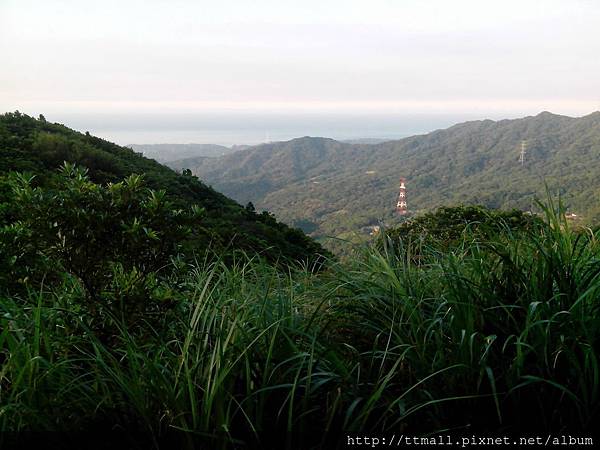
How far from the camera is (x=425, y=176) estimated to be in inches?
6073

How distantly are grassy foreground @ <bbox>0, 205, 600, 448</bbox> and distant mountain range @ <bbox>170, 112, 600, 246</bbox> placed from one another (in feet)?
276

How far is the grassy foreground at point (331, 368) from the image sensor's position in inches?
60.1

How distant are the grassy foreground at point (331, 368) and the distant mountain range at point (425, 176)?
84.1 m

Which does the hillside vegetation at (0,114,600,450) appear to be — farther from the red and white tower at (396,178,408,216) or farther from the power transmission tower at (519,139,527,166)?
the power transmission tower at (519,139,527,166)

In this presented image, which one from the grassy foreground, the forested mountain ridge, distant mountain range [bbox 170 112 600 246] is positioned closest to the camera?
the grassy foreground

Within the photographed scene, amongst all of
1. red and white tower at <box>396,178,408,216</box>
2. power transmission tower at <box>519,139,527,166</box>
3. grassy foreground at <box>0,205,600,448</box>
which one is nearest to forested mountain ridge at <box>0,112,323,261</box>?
red and white tower at <box>396,178,408,216</box>

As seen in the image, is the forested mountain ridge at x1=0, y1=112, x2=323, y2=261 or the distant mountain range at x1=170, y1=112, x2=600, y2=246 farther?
the distant mountain range at x1=170, y1=112, x2=600, y2=246

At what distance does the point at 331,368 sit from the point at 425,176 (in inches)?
6209

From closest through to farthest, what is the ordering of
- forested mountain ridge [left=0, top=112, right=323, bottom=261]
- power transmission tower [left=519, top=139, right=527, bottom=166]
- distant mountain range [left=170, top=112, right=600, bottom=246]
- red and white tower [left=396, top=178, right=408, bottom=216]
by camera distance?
red and white tower [left=396, top=178, right=408, bottom=216] → forested mountain ridge [left=0, top=112, right=323, bottom=261] → distant mountain range [left=170, top=112, right=600, bottom=246] → power transmission tower [left=519, top=139, right=527, bottom=166]

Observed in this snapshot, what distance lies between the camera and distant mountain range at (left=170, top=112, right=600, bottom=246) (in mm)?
105688

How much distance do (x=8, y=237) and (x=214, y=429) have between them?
151cm

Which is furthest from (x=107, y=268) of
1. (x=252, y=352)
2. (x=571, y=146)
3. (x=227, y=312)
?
(x=571, y=146)

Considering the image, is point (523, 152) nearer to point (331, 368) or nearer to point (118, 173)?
point (118, 173)

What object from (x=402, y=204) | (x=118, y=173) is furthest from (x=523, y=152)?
(x=118, y=173)
